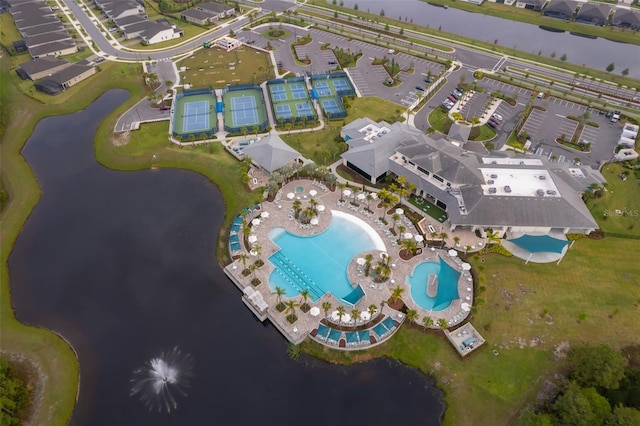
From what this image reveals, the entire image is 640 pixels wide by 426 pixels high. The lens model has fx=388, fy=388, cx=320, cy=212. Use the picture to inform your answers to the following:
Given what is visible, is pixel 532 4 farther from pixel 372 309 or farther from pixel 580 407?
pixel 580 407

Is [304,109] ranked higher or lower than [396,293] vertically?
higher

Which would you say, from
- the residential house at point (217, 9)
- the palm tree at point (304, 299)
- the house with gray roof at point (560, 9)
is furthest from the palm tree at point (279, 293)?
the house with gray roof at point (560, 9)

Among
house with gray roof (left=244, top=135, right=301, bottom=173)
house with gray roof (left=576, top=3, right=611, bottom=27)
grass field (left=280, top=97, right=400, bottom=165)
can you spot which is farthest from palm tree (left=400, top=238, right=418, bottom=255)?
house with gray roof (left=576, top=3, right=611, bottom=27)

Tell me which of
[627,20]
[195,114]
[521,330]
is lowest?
[521,330]

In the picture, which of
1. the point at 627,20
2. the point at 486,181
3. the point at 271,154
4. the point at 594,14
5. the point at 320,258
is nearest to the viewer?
the point at 320,258

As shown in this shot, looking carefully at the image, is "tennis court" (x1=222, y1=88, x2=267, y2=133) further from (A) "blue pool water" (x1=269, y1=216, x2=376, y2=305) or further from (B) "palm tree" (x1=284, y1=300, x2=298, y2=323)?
(B) "palm tree" (x1=284, y1=300, x2=298, y2=323)

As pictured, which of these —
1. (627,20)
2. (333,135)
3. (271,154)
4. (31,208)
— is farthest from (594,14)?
(31,208)

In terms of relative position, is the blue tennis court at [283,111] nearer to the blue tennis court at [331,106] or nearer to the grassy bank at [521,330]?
the blue tennis court at [331,106]

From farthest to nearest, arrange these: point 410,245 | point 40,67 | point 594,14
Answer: point 594,14, point 40,67, point 410,245
